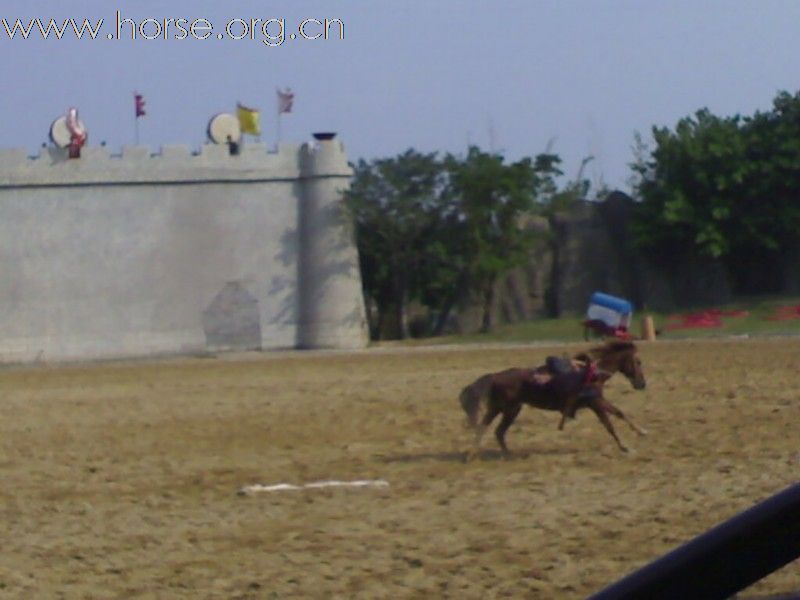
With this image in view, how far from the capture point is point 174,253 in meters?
45.6

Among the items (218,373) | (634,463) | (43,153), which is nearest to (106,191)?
(43,153)

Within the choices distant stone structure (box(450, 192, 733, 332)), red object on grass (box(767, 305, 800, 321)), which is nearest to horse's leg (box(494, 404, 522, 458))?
red object on grass (box(767, 305, 800, 321))

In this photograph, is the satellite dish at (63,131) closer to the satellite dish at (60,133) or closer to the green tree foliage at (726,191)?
the satellite dish at (60,133)

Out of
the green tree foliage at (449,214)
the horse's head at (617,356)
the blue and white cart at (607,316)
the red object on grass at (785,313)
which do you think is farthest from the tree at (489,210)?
the horse's head at (617,356)

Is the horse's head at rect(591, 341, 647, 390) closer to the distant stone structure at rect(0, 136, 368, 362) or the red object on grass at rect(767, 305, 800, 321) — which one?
the red object on grass at rect(767, 305, 800, 321)

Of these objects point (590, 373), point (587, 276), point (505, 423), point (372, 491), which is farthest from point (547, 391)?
point (587, 276)

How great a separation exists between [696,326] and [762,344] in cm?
916

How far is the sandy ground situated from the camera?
9156mm

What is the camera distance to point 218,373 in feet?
108

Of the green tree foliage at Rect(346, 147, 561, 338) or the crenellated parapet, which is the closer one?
the crenellated parapet

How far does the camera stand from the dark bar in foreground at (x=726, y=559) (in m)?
2.43

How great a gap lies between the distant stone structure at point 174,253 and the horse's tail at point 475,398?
31407 millimetres

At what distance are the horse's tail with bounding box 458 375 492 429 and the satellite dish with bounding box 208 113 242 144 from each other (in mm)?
32831

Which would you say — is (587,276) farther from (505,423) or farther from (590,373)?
(590,373)
